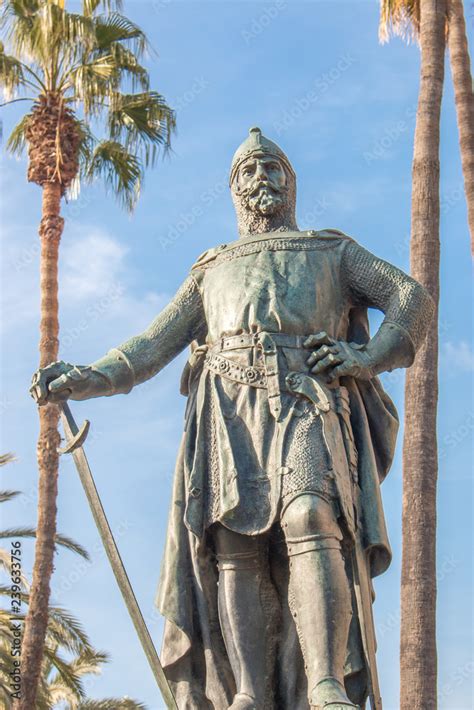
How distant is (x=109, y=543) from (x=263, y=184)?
81.6 inches

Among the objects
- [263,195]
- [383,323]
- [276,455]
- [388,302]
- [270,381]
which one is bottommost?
[276,455]

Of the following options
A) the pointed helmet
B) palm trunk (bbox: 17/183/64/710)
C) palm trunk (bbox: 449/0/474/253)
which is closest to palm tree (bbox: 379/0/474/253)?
palm trunk (bbox: 449/0/474/253)

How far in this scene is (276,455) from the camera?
6.94 metres

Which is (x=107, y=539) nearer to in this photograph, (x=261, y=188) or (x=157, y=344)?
(x=157, y=344)

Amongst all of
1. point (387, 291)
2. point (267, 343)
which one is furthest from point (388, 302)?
point (267, 343)

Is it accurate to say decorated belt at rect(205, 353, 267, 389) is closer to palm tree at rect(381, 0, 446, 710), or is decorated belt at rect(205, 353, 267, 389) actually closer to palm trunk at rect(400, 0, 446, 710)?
palm tree at rect(381, 0, 446, 710)

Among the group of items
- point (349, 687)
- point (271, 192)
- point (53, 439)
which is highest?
point (53, 439)

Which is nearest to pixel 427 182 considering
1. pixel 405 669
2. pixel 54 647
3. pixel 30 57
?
pixel 405 669

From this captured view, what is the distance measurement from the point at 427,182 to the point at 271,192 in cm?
955

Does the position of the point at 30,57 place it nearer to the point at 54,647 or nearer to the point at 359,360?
the point at 54,647

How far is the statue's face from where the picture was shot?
765 cm

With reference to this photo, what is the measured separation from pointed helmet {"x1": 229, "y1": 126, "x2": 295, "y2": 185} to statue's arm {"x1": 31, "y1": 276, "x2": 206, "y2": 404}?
0.67m

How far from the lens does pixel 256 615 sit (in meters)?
6.91

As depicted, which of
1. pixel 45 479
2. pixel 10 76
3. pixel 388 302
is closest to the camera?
pixel 388 302
